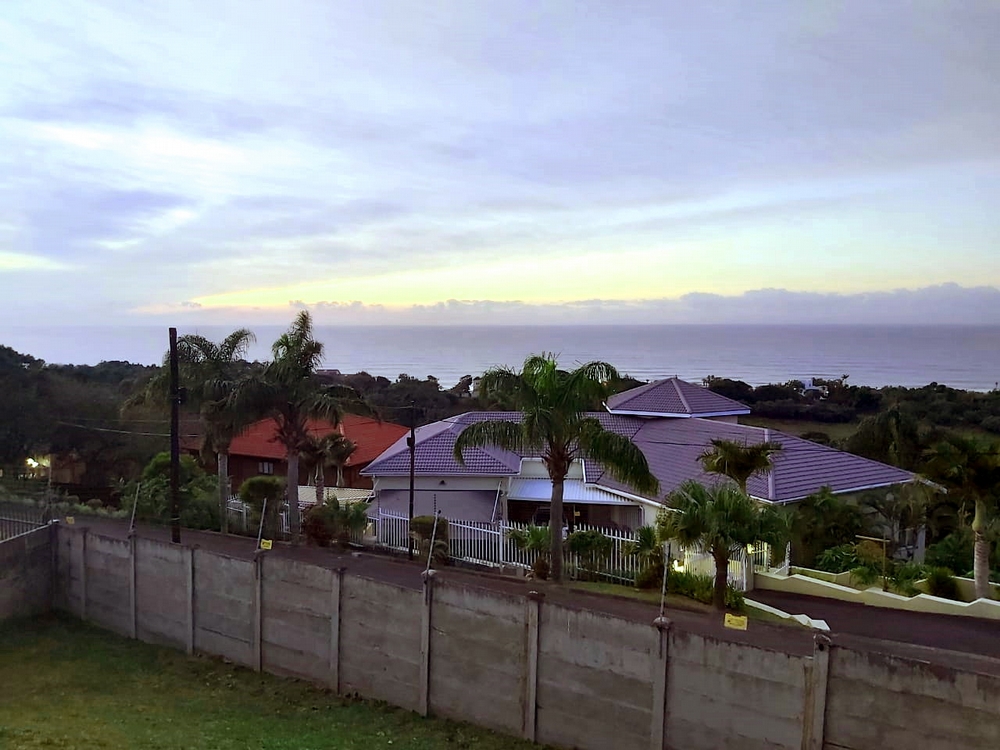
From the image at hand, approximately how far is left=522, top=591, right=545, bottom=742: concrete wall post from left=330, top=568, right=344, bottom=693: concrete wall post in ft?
10.6

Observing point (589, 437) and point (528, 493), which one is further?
point (528, 493)

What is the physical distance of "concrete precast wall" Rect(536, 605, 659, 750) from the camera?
353 inches

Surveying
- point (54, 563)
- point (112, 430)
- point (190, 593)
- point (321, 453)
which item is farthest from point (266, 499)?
point (112, 430)

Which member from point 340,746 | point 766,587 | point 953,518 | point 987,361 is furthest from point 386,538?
point 987,361

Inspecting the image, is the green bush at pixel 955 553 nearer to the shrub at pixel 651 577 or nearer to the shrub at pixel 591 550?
the shrub at pixel 651 577

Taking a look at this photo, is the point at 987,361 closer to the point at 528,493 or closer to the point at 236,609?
the point at 528,493

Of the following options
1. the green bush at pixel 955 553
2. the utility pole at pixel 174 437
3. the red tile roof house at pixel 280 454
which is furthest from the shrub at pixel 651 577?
the red tile roof house at pixel 280 454

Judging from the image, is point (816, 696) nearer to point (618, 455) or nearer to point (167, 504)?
point (618, 455)

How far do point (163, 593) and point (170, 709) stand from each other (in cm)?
359

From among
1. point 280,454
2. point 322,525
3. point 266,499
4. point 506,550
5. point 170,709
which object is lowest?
point 280,454

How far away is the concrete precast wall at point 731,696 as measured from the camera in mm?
8078

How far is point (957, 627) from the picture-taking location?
13984 mm

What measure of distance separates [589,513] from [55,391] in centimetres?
2337

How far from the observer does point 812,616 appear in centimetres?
1464
